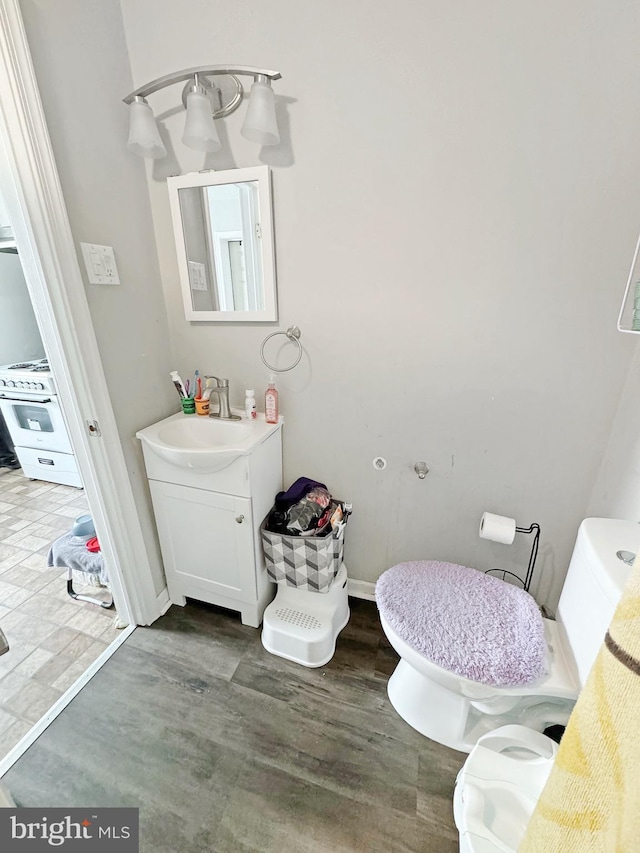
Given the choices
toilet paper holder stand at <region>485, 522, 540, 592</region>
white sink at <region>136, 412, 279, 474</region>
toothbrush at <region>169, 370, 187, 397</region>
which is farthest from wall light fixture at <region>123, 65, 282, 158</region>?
toilet paper holder stand at <region>485, 522, 540, 592</region>

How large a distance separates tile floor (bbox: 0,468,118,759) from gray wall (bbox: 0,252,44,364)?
1.26 metres

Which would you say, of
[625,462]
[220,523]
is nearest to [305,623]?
[220,523]

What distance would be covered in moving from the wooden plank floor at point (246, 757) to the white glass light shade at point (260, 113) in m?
1.83

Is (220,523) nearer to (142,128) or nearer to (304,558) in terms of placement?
(304,558)

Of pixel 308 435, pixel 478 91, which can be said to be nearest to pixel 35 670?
pixel 308 435

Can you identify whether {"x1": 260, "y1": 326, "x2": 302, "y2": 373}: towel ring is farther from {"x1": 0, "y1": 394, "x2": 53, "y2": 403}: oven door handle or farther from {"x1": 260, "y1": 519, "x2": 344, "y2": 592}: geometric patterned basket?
{"x1": 0, "y1": 394, "x2": 53, "y2": 403}: oven door handle

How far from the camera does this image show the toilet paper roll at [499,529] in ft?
4.02

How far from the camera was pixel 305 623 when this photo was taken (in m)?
1.36

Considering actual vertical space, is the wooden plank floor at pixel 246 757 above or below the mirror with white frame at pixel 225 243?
below

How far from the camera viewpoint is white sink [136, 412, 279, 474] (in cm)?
118

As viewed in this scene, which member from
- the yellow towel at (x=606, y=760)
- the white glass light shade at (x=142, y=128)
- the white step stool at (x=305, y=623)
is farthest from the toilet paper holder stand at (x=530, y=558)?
the white glass light shade at (x=142, y=128)

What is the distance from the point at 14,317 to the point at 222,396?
8.00 ft

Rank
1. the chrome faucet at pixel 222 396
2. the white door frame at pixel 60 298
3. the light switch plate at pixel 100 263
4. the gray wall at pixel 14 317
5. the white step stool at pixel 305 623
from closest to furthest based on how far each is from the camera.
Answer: the white door frame at pixel 60 298, the light switch plate at pixel 100 263, the white step stool at pixel 305 623, the chrome faucet at pixel 222 396, the gray wall at pixel 14 317

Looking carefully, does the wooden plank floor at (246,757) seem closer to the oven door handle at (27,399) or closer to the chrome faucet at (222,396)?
the chrome faucet at (222,396)
